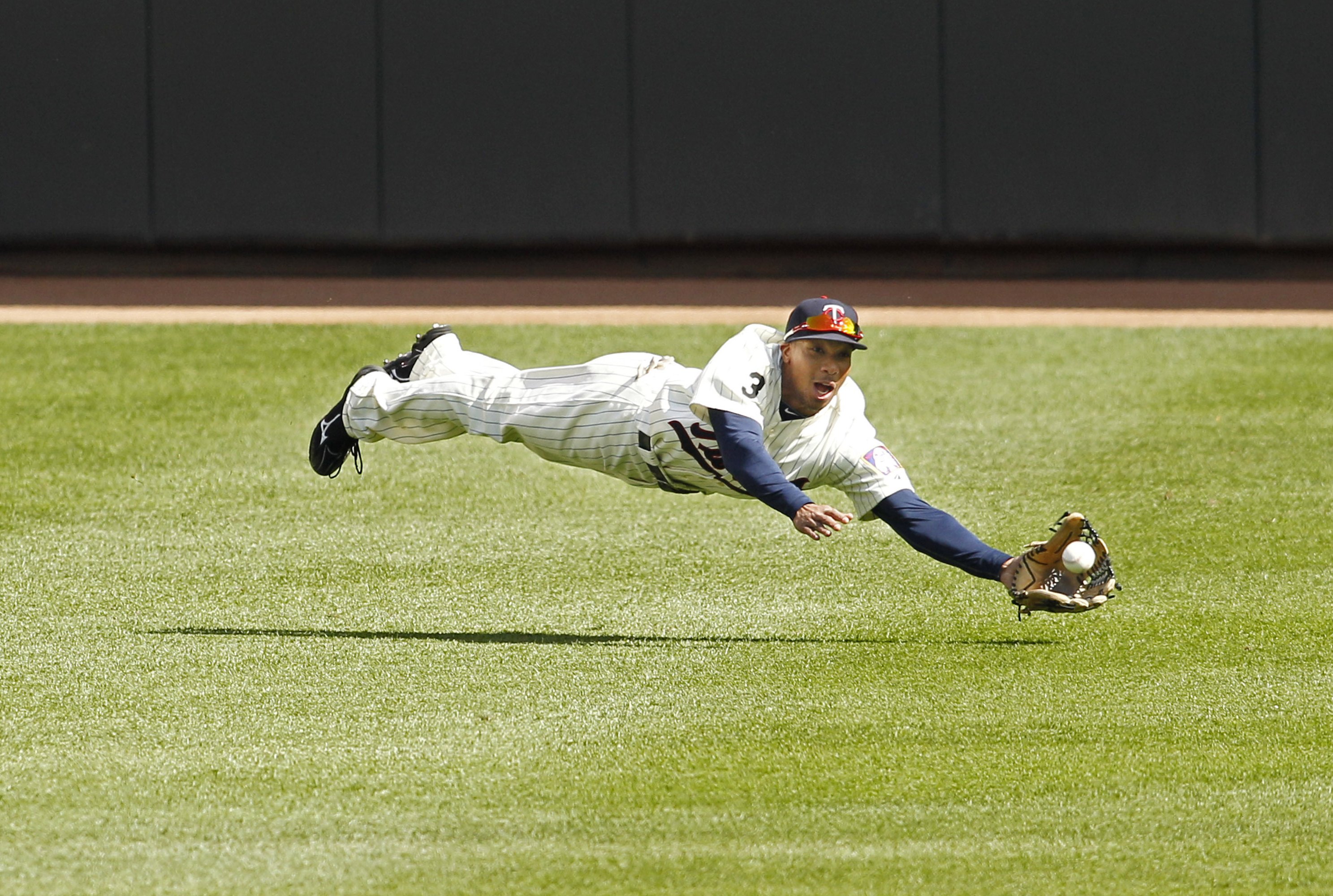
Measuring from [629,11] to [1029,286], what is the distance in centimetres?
417

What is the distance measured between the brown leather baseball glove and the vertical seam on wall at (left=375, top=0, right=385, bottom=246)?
34.9 feet

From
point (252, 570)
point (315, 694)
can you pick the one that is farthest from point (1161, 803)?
point (252, 570)

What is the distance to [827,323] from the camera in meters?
6.08

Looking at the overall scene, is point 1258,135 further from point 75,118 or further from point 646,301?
point 75,118

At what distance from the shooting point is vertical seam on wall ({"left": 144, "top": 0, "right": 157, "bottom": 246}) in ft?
51.8

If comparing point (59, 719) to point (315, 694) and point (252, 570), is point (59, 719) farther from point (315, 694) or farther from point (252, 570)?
point (252, 570)

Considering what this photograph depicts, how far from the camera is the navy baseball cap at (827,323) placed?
6.08m

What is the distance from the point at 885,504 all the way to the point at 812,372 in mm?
547

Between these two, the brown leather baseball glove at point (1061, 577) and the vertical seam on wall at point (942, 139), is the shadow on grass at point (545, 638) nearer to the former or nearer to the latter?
the brown leather baseball glove at point (1061, 577)

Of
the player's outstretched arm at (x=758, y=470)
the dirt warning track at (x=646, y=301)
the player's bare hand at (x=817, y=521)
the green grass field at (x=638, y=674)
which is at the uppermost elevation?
the dirt warning track at (x=646, y=301)

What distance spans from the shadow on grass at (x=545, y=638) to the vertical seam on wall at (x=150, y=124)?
1025 cm

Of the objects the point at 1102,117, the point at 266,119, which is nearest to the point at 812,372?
the point at 1102,117

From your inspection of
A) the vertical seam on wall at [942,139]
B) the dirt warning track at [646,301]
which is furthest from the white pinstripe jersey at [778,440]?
the vertical seam on wall at [942,139]

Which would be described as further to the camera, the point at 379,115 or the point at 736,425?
the point at 379,115
